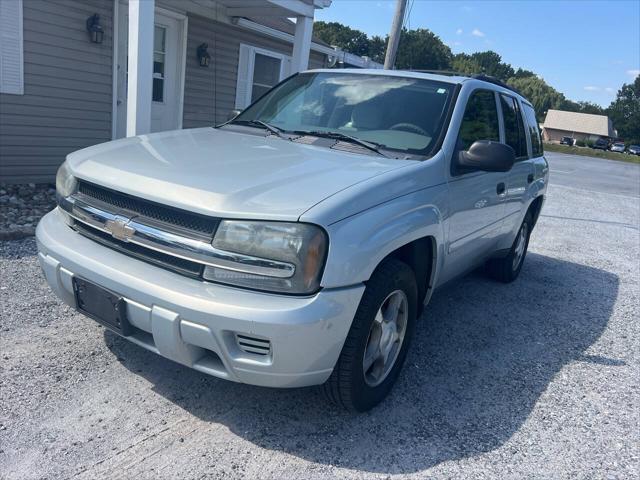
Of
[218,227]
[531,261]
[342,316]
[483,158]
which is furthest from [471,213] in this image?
[531,261]

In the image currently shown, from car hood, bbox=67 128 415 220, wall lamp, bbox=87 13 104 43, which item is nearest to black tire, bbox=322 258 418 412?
car hood, bbox=67 128 415 220

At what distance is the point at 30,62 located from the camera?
23.2 ft

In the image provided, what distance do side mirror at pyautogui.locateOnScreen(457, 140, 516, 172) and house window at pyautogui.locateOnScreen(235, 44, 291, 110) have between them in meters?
7.83

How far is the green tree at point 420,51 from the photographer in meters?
63.3

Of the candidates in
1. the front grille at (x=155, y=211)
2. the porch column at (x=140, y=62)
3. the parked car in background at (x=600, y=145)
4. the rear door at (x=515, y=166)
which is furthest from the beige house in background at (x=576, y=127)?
the front grille at (x=155, y=211)

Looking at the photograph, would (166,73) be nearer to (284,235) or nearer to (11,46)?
(11,46)

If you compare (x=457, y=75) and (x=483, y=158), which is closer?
(x=483, y=158)

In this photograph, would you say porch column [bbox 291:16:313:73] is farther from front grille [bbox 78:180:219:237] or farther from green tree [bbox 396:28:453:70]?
green tree [bbox 396:28:453:70]

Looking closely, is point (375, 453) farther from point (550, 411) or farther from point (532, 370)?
point (532, 370)

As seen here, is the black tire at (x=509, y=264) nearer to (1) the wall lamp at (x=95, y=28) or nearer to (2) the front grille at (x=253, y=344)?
(2) the front grille at (x=253, y=344)

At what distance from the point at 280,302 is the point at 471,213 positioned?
1.92 m

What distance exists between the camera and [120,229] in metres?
2.56

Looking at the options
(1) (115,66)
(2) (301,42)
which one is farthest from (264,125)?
(2) (301,42)

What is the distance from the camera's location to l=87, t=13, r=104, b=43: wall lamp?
7.56 meters
